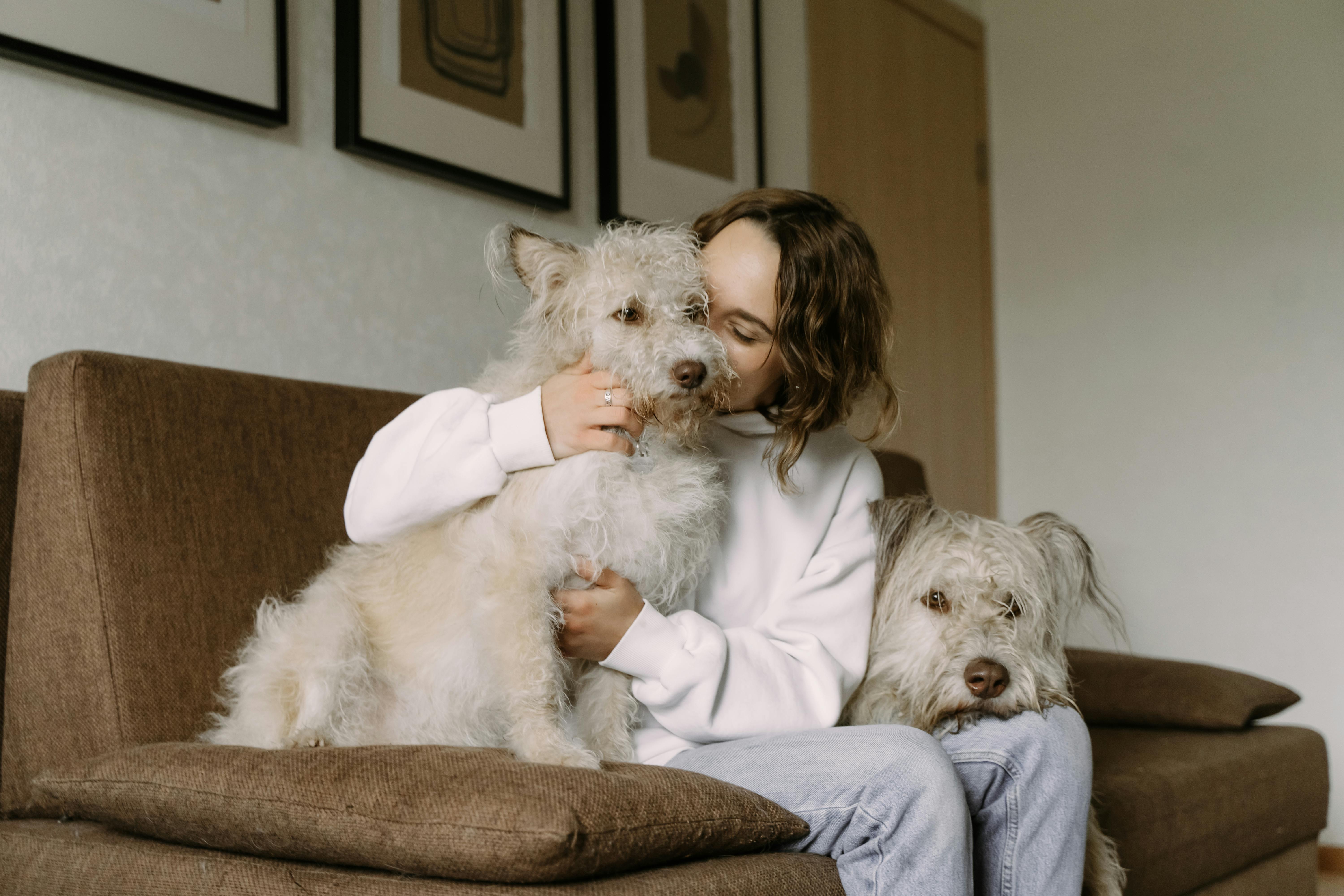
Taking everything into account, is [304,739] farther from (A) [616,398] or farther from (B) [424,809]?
(A) [616,398]

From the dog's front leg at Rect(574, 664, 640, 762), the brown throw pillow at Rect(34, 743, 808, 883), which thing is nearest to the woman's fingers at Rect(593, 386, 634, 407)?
the dog's front leg at Rect(574, 664, 640, 762)

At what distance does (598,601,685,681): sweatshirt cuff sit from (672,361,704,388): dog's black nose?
36 centimetres

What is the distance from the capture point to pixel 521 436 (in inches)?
66.9

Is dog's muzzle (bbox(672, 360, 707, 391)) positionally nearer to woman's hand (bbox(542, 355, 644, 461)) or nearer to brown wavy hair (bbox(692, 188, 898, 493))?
woman's hand (bbox(542, 355, 644, 461))

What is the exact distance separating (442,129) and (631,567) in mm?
1668

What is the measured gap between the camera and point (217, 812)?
4.46 feet

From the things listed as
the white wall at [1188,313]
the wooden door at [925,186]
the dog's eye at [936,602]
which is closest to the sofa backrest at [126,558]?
the dog's eye at [936,602]

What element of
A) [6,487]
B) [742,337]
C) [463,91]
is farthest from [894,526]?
[463,91]

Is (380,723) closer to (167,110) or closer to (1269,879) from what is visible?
(167,110)

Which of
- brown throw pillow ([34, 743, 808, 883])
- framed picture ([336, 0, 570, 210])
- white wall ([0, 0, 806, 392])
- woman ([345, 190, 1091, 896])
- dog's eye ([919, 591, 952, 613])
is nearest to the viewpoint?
brown throw pillow ([34, 743, 808, 883])

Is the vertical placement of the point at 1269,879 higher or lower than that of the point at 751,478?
lower

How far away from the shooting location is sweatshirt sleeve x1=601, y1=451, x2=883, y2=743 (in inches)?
68.2

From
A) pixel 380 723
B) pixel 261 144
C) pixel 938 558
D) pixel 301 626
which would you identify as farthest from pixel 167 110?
pixel 938 558

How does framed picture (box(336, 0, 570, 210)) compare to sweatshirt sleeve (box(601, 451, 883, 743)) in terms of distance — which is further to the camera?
framed picture (box(336, 0, 570, 210))
